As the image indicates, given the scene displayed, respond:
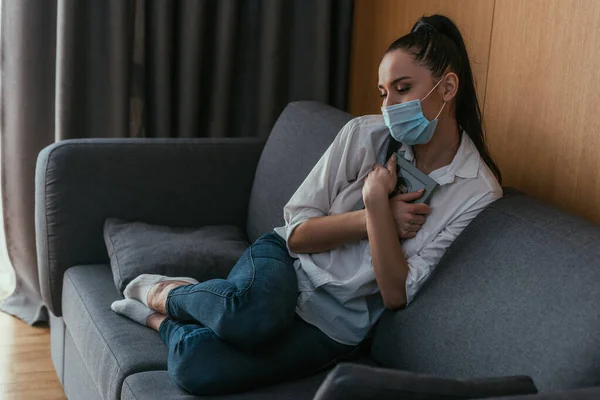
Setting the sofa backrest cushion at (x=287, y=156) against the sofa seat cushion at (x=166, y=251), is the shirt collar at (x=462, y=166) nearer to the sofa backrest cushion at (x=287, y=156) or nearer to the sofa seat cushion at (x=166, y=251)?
the sofa backrest cushion at (x=287, y=156)

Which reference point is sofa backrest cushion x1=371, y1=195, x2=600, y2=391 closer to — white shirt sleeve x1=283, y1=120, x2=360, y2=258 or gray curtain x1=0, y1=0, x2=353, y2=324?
white shirt sleeve x1=283, y1=120, x2=360, y2=258

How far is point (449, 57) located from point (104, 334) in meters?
1.05

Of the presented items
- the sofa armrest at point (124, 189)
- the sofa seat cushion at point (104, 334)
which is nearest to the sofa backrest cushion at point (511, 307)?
the sofa seat cushion at point (104, 334)

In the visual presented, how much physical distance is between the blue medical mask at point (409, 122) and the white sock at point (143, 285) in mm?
714

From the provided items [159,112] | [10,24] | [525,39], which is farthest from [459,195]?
[10,24]

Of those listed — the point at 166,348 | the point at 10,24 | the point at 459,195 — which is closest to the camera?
the point at 459,195

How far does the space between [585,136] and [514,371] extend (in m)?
0.67

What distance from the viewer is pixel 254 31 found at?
3.41m

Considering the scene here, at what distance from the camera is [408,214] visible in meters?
1.96

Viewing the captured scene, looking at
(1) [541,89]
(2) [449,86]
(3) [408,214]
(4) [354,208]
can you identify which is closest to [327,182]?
(4) [354,208]

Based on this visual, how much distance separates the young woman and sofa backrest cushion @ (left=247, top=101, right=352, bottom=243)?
0.41m

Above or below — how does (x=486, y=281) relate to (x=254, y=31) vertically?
A: below

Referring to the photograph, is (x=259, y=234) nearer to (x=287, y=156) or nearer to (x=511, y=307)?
(x=287, y=156)

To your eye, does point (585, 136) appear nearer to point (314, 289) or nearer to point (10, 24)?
point (314, 289)
